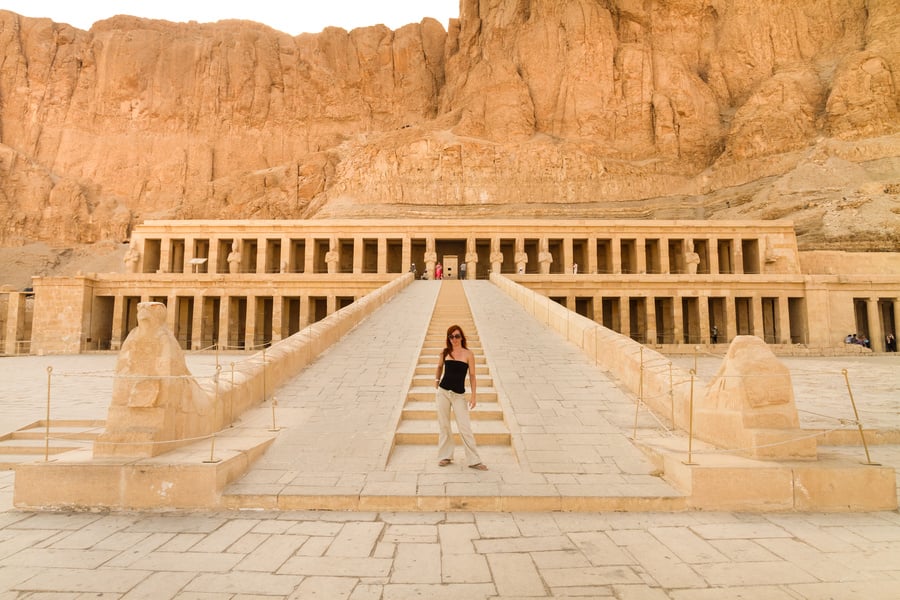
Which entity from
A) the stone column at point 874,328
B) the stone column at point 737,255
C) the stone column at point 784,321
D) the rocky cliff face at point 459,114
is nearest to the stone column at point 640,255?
the stone column at point 737,255

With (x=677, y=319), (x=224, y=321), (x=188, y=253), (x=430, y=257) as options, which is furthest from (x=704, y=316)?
(x=188, y=253)

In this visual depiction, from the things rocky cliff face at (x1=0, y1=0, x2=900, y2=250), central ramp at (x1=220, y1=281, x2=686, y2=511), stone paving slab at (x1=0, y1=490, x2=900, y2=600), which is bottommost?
stone paving slab at (x1=0, y1=490, x2=900, y2=600)

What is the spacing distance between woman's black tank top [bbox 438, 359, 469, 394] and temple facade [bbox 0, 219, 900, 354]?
68.2 ft

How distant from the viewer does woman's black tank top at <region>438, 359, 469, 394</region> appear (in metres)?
5.63

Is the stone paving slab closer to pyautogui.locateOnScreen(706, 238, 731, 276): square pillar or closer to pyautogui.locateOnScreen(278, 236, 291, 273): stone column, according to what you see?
pyautogui.locateOnScreen(278, 236, 291, 273): stone column

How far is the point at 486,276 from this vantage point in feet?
123

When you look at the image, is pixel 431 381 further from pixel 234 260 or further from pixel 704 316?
pixel 234 260

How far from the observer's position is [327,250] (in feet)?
122

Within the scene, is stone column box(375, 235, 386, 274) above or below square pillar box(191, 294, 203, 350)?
above

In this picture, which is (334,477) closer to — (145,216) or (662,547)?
(662,547)

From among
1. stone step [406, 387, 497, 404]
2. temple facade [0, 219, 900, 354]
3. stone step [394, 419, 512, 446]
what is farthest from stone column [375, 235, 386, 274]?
stone step [394, 419, 512, 446]

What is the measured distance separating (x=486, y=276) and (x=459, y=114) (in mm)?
25371

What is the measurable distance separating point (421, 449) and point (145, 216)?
56.7 metres

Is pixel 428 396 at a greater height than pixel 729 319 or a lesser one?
lesser
